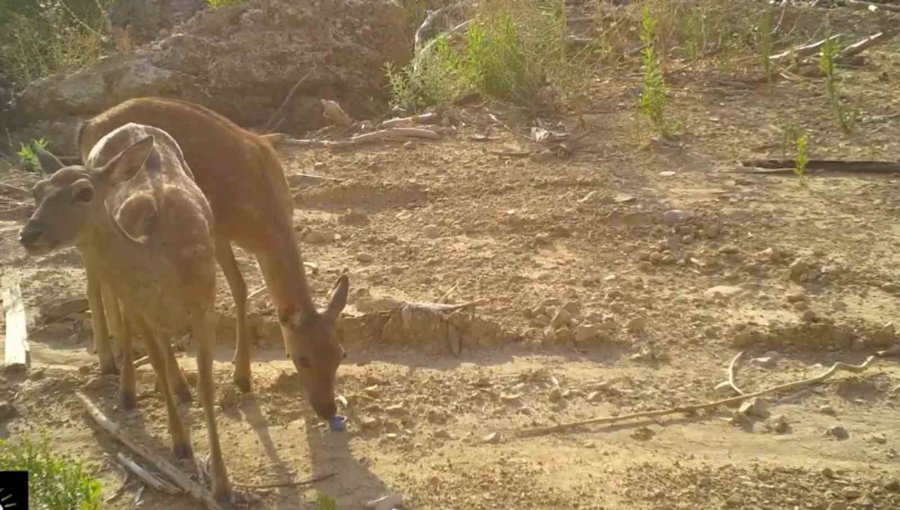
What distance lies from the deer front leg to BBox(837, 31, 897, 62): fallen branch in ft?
28.9

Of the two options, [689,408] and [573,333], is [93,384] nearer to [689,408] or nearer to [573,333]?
[573,333]

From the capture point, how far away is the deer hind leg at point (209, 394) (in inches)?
202

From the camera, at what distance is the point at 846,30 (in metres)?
12.4

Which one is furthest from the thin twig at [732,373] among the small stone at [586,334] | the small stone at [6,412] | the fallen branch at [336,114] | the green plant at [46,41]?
the green plant at [46,41]

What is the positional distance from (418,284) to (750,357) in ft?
7.91

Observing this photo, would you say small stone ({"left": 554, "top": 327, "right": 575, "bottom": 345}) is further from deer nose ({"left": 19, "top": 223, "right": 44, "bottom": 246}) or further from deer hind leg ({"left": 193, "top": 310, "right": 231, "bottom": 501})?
deer nose ({"left": 19, "top": 223, "right": 44, "bottom": 246})

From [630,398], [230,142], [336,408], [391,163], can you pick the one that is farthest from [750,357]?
[391,163]

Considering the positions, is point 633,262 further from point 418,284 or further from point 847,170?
point 847,170

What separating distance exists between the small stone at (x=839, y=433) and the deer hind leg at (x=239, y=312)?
350 cm

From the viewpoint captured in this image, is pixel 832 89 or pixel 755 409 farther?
pixel 832 89

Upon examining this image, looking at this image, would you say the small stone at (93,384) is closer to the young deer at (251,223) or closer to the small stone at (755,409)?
the young deer at (251,223)

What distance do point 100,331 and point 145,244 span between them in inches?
64.0

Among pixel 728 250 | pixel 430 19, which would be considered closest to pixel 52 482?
pixel 728 250

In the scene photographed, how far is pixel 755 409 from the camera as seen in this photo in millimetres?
5844
